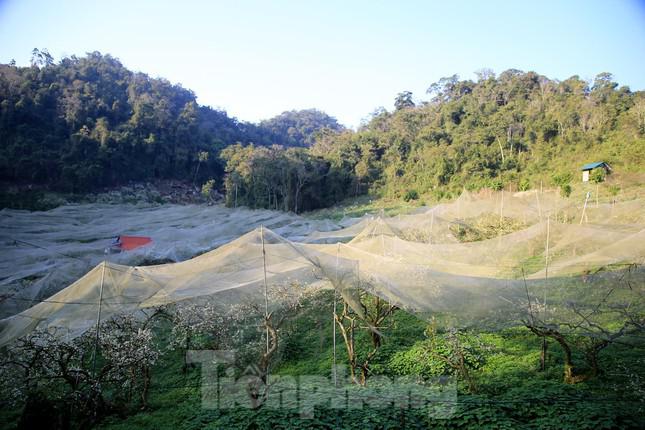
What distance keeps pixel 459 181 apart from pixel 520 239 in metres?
14.8

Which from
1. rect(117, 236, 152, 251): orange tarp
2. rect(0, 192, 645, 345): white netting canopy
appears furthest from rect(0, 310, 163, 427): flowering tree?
rect(117, 236, 152, 251): orange tarp

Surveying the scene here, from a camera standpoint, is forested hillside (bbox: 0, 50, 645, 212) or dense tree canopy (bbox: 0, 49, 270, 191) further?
dense tree canopy (bbox: 0, 49, 270, 191)

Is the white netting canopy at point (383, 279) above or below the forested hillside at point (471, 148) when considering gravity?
below

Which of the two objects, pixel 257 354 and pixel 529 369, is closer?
pixel 529 369

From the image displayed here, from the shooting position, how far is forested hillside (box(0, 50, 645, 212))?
18125 mm

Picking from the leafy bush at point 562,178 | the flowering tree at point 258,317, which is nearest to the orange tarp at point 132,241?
the flowering tree at point 258,317

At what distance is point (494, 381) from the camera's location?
415 centimetres

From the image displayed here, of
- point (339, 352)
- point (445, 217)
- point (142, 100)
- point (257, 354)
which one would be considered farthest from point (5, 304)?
point (142, 100)

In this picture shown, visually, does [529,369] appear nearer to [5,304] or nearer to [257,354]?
[257,354]

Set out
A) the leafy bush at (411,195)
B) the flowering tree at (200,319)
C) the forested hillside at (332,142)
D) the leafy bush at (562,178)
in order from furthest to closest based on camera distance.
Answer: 1. the leafy bush at (411,195)
2. the forested hillside at (332,142)
3. the leafy bush at (562,178)
4. the flowering tree at (200,319)

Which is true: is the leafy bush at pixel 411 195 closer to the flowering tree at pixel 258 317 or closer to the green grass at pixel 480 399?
the green grass at pixel 480 399

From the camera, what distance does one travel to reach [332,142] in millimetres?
29500

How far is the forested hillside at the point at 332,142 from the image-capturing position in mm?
18125

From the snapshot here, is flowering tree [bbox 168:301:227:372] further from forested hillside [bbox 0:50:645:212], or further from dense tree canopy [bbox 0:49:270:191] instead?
dense tree canopy [bbox 0:49:270:191]
